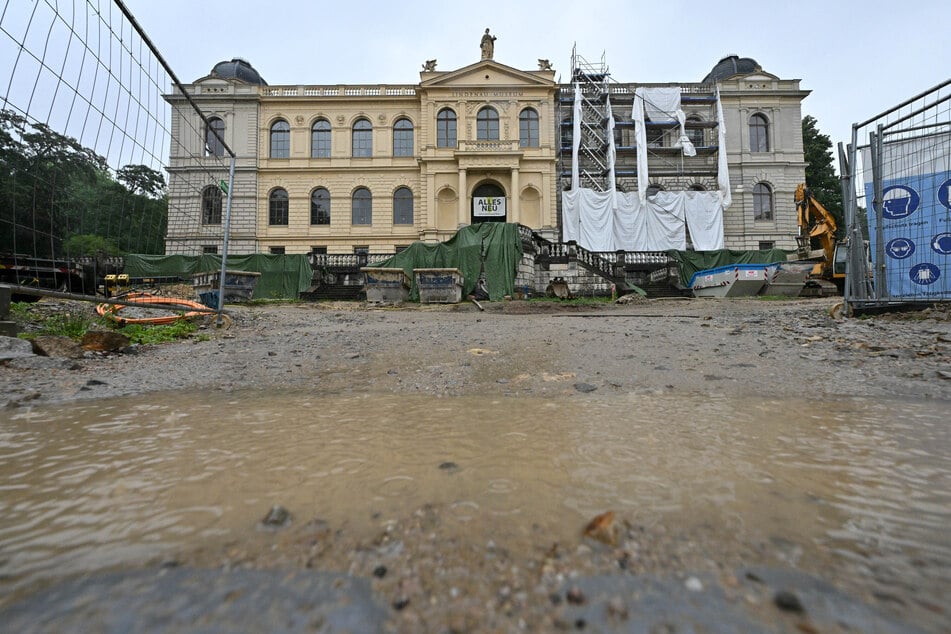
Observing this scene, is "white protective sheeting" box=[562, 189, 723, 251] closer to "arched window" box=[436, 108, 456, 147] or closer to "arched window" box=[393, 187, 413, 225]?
"arched window" box=[436, 108, 456, 147]

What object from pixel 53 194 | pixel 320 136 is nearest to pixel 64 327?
pixel 53 194

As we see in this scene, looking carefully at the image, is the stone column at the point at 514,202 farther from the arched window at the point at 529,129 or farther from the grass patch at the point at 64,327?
the grass patch at the point at 64,327

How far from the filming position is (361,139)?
88.4 ft

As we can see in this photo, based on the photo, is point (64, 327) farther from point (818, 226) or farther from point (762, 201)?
point (762, 201)

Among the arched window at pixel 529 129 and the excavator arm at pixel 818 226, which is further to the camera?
the arched window at pixel 529 129

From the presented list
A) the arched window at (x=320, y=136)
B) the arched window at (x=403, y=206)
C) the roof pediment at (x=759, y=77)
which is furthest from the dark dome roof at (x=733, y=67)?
the arched window at (x=320, y=136)

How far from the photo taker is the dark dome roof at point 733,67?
1102 inches

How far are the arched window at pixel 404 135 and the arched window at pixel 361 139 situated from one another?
1.67 m

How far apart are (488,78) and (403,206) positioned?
909 centimetres

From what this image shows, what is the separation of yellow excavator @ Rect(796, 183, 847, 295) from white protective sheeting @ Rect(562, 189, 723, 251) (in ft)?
21.8

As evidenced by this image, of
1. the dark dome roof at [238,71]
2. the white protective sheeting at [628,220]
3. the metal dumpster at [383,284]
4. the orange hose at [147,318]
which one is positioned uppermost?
the dark dome roof at [238,71]

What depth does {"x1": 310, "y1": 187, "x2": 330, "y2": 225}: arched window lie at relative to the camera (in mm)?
26516

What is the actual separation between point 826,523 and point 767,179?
31627 millimetres

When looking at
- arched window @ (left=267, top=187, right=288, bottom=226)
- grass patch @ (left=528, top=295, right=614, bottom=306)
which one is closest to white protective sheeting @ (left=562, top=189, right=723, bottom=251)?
grass patch @ (left=528, top=295, right=614, bottom=306)
